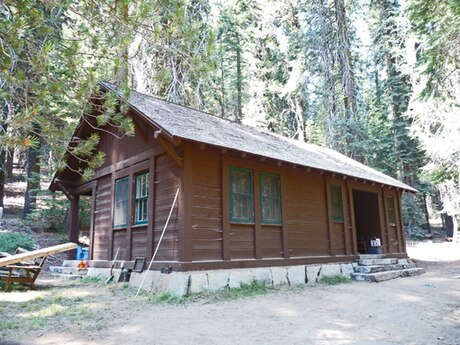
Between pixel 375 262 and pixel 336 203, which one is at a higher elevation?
pixel 336 203

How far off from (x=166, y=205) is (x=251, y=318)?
3.40 m

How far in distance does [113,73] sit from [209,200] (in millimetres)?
3762

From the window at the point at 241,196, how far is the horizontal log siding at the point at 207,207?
0.44m

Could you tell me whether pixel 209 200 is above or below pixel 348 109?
below

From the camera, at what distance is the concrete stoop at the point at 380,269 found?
10.6 meters

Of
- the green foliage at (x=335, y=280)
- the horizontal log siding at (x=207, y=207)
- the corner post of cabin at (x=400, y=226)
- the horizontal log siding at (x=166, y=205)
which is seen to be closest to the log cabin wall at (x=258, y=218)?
the horizontal log siding at (x=207, y=207)

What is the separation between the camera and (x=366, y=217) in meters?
14.1

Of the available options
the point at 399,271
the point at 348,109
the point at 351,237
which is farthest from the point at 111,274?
the point at 348,109

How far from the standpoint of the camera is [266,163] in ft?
31.2

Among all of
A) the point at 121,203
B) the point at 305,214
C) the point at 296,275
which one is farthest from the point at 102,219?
the point at 305,214

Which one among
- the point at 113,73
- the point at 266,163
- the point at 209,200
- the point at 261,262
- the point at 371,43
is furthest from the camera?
the point at 371,43

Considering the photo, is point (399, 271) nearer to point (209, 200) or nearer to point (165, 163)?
point (209, 200)

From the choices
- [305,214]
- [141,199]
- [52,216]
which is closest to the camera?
[141,199]

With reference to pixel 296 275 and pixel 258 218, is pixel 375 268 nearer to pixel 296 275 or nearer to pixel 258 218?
pixel 296 275
